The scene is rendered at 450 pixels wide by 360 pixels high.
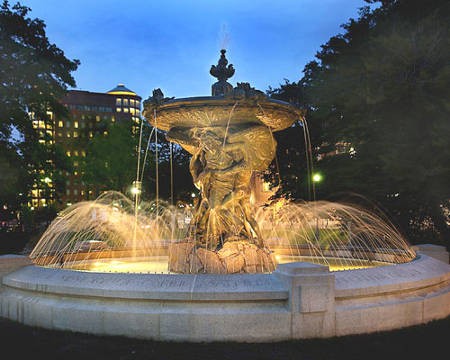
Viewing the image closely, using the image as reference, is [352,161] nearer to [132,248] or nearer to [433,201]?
[433,201]

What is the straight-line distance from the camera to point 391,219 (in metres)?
22.3

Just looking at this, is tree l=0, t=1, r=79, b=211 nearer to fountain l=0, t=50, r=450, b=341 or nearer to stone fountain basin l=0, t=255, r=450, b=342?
fountain l=0, t=50, r=450, b=341

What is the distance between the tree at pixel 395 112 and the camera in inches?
694

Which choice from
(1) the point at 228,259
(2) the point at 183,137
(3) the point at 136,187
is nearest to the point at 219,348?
(1) the point at 228,259

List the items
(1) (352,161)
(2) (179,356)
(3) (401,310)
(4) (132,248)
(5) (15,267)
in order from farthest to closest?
(1) (352,161) → (4) (132,248) → (5) (15,267) → (3) (401,310) → (2) (179,356)

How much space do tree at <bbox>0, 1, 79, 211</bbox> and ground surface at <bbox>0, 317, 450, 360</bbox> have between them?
54.3 ft

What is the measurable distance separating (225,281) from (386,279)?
2731mm

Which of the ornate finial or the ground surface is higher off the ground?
the ornate finial

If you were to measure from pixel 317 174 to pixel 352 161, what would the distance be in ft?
8.16

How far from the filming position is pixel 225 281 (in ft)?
23.5

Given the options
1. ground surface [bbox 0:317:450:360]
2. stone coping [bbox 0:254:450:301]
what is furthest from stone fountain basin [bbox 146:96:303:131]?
ground surface [bbox 0:317:450:360]

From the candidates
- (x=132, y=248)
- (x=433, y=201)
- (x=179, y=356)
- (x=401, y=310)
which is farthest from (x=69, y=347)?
(x=433, y=201)

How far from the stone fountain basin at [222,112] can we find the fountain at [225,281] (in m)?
0.02

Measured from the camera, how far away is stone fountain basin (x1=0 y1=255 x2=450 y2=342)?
6.76 m
